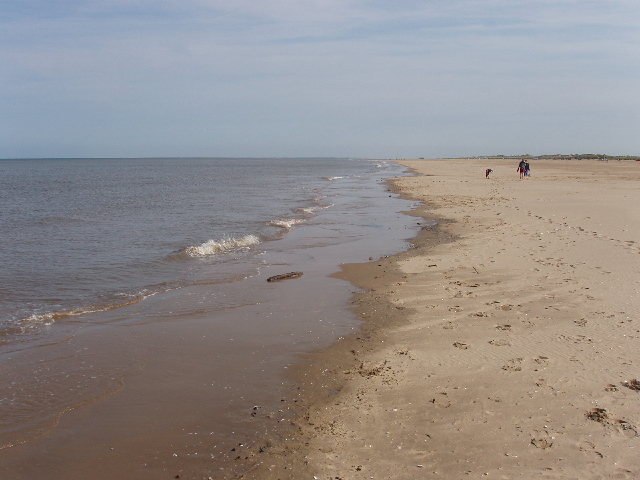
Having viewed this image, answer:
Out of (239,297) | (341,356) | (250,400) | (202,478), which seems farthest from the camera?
(239,297)

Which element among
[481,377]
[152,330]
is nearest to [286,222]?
[152,330]

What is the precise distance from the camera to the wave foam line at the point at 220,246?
48.1 ft

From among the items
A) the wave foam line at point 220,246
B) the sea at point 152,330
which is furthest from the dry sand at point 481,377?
the wave foam line at point 220,246

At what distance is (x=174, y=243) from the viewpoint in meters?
16.4

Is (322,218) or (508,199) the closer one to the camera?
(322,218)

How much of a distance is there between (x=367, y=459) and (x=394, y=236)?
1263cm

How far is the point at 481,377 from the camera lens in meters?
5.80

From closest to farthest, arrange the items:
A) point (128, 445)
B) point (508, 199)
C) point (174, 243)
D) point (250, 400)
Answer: point (128, 445)
point (250, 400)
point (174, 243)
point (508, 199)

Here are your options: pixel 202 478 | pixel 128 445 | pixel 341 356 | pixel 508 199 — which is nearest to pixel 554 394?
pixel 341 356

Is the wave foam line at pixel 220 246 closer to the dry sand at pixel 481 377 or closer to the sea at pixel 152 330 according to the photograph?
the sea at pixel 152 330

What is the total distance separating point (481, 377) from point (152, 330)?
5087 millimetres

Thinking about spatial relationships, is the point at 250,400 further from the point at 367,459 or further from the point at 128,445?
the point at 367,459

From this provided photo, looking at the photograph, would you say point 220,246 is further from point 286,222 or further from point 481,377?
point 481,377

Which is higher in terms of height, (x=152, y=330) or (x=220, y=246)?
(x=220, y=246)
